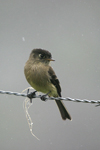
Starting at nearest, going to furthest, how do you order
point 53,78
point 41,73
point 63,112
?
point 41,73
point 53,78
point 63,112

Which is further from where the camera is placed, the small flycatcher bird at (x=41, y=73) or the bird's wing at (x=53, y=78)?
the bird's wing at (x=53, y=78)

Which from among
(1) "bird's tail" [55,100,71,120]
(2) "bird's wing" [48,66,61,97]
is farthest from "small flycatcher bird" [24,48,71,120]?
(1) "bird's tail" [55,100,71,120]

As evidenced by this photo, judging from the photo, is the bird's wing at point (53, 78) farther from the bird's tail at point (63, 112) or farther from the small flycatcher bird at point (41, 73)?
the bird's tail at point (63, 112)

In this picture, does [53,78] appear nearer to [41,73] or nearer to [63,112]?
[41,73]

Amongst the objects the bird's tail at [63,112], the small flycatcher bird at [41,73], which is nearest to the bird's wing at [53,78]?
the small flycatcher bird at [41,73]

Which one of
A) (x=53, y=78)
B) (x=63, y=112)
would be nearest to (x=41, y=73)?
(x=53, y=78)

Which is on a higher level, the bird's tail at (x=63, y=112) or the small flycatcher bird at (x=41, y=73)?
the small flycatcher bird at (x=41, y=73)

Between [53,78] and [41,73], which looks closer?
[41,73]

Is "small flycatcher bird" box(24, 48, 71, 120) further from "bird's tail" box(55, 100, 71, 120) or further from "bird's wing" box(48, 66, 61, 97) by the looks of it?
"bird's tail" box(55, 100, 71, 120)

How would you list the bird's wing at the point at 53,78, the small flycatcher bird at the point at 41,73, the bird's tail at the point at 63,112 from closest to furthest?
1. the small flycatcher bird at the point at 41,73
2. the bird's wing at the point at 53,78
3. the bird's tail at the point at 63,112
